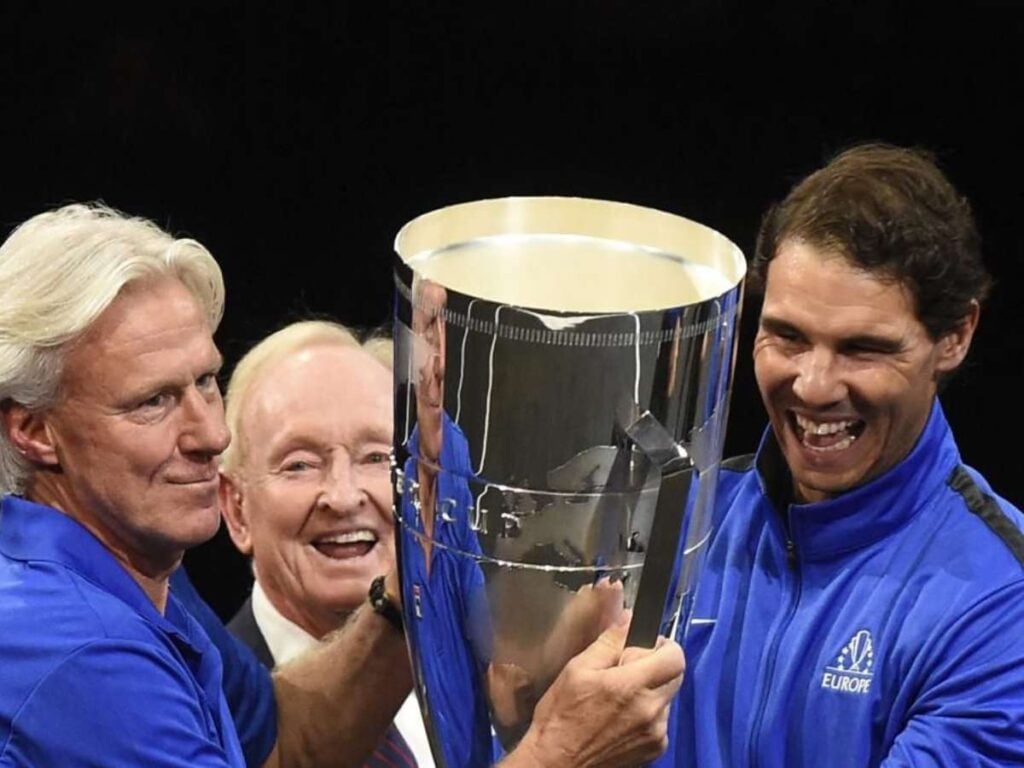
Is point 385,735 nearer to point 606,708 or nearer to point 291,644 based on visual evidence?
point 291,644

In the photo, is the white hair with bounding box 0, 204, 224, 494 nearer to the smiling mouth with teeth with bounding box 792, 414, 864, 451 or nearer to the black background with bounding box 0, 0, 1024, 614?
the smiling mouth with teeth with bounding box 792, 414, 864, 451

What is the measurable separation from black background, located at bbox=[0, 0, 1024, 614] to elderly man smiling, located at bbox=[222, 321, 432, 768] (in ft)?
2.16

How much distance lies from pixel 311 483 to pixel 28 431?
0.91 metres

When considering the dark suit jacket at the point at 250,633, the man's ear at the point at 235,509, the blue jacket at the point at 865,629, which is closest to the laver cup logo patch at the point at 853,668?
the blue jacket at the point at 865,629

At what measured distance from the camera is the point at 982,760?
2.24 m

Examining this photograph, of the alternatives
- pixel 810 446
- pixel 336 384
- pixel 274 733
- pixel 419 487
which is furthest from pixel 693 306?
pixel 336 384

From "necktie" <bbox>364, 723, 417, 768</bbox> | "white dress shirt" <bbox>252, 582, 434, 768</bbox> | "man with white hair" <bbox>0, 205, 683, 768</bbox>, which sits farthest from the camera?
"white dress shirt" <bbox>252, 582, 434, 768</bbox>

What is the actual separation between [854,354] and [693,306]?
450mm

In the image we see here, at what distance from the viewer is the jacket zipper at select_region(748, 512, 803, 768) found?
238cm

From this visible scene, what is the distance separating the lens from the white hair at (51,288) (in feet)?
7.25

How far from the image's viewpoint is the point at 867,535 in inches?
94.4

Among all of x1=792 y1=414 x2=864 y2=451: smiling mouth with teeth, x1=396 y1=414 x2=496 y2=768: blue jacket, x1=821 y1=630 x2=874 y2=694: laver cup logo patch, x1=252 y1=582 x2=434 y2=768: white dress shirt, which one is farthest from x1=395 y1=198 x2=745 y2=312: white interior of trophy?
x1=252 y1=582 x2=434 y2=768: white dress shirt

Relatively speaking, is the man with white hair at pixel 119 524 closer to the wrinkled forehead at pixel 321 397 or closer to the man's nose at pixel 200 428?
the man's nose at pixel 200 428

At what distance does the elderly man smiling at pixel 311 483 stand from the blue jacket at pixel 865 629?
2.47ft
